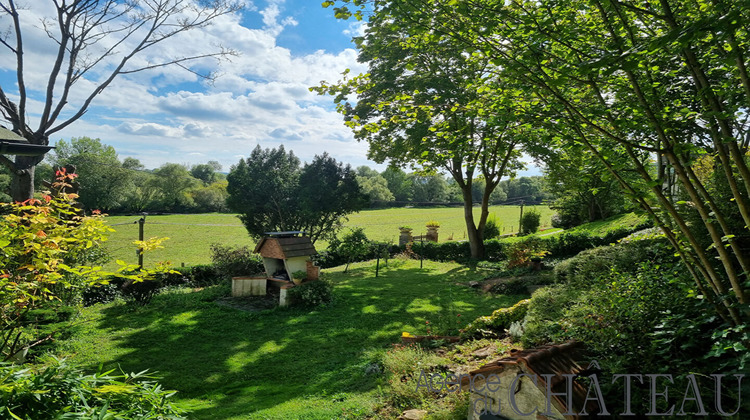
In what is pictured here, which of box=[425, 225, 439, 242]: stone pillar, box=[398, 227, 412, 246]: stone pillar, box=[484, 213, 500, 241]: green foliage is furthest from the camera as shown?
box=[484, 213, 500, 241]: green foliage

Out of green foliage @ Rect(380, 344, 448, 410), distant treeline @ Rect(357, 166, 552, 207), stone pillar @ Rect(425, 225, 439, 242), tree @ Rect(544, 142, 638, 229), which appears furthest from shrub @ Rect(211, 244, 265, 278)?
distant treeline @ Rect(357, 166, 552, 207)

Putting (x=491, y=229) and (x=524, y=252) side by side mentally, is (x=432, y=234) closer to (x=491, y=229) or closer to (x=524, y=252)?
(x=491, y=229)

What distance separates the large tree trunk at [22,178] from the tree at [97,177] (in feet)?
111

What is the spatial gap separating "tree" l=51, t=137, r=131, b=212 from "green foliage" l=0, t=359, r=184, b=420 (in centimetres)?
4353

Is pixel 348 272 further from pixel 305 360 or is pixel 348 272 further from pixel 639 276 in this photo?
pixel 639 276

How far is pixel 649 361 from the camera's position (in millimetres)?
2834

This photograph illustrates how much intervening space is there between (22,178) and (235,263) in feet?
20.4

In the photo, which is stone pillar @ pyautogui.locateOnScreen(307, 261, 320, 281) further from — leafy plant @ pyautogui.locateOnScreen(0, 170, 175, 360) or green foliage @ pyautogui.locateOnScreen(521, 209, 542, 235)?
green foliage @ pyautogui.locateOnScreen(521, 209, 542, 235)

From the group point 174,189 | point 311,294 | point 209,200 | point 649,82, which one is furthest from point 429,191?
point 649,82

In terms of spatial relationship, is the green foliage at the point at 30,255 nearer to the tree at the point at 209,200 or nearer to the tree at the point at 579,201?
the tree at the point at 579,201

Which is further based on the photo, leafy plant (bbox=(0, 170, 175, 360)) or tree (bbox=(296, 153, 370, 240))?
tree (bbox=(296, 153, 370, 240))

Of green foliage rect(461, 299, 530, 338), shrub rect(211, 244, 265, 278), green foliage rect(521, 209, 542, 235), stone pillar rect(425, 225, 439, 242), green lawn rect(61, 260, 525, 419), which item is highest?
green foliage rect(521, 209, 542, 235)

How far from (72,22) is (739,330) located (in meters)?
14.2

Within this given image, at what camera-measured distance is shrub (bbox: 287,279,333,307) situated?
9.36 m
